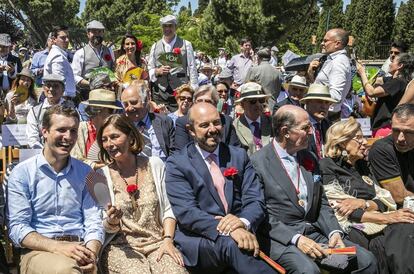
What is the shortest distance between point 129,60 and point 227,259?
4.60 metres

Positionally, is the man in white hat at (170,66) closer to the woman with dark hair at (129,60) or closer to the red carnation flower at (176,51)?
the red carnation flower at (176,51)

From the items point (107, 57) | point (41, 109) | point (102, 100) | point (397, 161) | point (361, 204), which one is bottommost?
point (361, 204)

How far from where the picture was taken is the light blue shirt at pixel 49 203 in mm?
3682

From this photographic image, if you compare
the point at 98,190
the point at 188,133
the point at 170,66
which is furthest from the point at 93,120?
the point at 170,66

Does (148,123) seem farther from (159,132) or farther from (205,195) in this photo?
(205,195)

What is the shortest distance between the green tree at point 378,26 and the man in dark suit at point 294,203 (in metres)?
33.0

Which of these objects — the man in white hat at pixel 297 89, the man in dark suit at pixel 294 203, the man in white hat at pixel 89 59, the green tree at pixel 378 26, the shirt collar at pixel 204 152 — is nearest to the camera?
the man in dark suit at pixel 294 203

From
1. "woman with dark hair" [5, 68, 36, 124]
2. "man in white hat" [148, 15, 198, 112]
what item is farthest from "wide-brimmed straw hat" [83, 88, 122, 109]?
"woman with dark hair" [5, 68, 36, 124]

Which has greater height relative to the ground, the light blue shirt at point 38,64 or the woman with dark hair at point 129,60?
the woman with dark hair at point 129,60

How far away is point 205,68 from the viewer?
13.0 m

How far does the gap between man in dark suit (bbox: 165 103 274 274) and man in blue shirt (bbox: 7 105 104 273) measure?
663mm

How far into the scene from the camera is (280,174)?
4.36m

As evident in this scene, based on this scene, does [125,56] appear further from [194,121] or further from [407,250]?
[407,250]

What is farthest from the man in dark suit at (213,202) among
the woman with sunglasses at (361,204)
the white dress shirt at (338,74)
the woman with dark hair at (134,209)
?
the white dress shirt at (338,74)
